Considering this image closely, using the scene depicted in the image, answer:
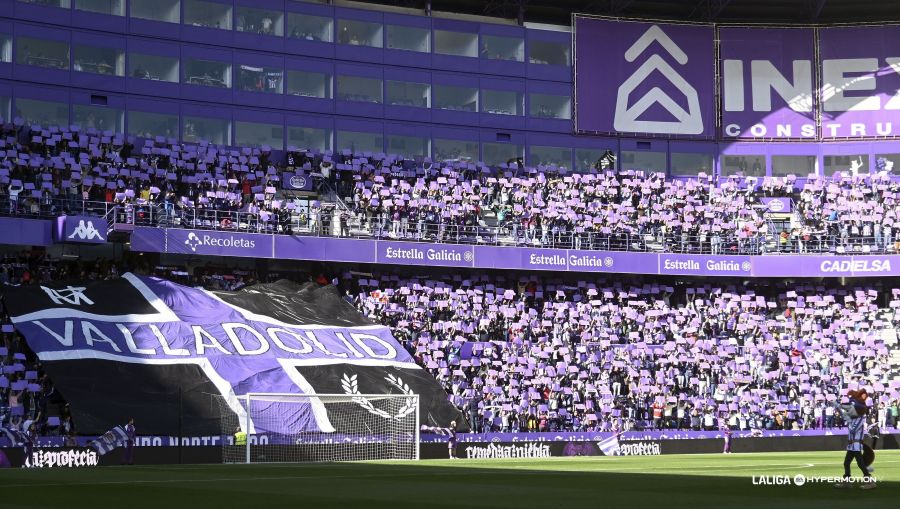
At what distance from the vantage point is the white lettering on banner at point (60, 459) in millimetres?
37406

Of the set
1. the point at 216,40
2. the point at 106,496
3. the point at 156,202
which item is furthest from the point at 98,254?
the point at 106,496

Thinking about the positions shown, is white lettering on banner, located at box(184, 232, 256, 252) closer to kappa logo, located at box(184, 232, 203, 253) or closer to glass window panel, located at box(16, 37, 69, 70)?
kappa logo, located at box(184, 232, 203, 253)

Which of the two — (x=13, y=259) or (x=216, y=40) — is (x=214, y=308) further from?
(x=216, y=40)

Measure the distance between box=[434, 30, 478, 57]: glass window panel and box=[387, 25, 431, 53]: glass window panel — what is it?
0.56 metres

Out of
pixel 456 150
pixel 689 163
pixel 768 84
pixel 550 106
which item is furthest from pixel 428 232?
pixel 768 84

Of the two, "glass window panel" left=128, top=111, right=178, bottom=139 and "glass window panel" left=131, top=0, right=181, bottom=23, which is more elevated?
"glass window panel" left=131, top=0, right=181, bottom=23

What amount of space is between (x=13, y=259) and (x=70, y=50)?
1087 cm

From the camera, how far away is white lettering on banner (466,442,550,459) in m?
46.2

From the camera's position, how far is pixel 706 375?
5666cm

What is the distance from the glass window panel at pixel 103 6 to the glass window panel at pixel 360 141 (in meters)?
11.8

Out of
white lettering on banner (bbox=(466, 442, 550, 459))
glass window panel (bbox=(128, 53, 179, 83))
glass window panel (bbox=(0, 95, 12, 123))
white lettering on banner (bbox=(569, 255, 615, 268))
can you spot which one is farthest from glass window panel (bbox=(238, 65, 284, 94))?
white lettering on banner (bbox=(466, 442, 550, 459))

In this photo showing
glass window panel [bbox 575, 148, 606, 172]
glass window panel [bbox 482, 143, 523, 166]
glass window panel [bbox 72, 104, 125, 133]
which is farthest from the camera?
glass window panel [bbox 575, 148, 606, 172]

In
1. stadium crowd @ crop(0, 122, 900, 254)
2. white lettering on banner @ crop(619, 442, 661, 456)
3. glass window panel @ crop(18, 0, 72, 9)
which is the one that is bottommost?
white lettering on banner @ crop(619, 442, 661, 456)

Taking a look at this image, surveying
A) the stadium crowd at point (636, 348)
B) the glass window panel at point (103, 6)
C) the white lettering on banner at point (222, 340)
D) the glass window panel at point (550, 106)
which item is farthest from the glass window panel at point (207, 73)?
the glass window panel at point (550, 106)
